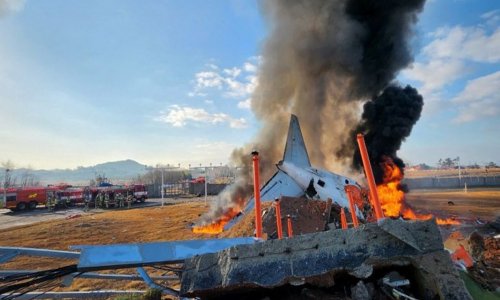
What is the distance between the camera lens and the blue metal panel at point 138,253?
11.1 feet

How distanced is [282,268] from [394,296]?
1.17m

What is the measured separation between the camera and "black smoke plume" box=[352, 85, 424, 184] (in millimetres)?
21078

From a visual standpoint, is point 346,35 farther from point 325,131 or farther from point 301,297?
point 301,297

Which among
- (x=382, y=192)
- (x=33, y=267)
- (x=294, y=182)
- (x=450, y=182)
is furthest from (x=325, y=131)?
(x=450, y=182)

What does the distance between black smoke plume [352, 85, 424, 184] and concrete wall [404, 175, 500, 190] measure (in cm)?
2901

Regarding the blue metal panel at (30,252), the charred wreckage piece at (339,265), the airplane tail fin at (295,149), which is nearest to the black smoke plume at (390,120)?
the airplane tail fin at (295,149)

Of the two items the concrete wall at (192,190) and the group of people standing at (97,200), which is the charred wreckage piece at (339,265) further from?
the concrete wall at (192,190)

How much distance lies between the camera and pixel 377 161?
2209cm

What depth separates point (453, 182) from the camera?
5100cm

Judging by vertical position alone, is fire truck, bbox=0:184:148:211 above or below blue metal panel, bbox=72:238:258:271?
above

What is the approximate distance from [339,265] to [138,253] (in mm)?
2247

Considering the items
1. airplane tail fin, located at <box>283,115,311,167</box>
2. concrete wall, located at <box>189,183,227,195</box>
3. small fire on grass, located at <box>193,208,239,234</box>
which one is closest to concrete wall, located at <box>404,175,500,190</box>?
concrete wall, located at <box>189,183,227,195</box>

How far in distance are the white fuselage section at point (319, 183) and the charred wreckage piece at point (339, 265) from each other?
10.2 meters

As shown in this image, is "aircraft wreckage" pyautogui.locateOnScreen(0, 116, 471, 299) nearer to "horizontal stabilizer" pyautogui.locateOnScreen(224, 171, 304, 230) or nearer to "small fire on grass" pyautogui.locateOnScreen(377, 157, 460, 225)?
"horizontal stabilizer" pyautogui.locateOnScreen(224, 171, 304, 230)
